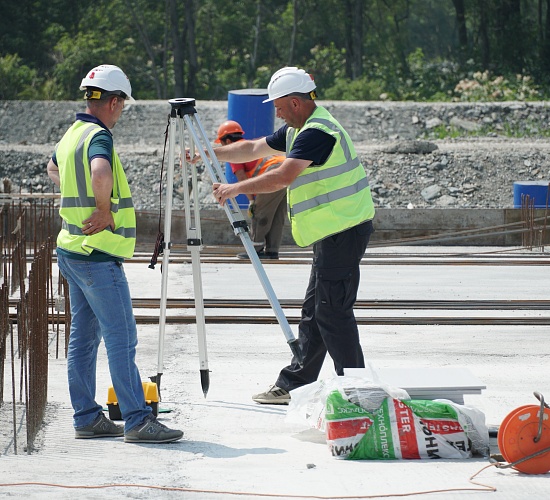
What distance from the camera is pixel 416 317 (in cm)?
939

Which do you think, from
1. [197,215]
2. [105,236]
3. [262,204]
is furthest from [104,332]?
[262,204]

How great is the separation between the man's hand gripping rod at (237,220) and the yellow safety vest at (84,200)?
676 mm

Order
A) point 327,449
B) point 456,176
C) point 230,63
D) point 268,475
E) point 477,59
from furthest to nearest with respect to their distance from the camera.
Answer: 1. point 230,63
2. point 477,59
3. point 456,176
4. point 327,449
5. point 268,475

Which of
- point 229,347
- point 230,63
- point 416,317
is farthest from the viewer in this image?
point 230,63

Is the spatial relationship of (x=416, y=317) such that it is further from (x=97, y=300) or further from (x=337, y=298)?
(x=97, y=300)

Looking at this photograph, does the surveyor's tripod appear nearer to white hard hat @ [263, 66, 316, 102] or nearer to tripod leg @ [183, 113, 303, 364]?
tripod leg @ [183, 113, 303, 364]

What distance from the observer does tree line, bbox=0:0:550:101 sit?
123 feet

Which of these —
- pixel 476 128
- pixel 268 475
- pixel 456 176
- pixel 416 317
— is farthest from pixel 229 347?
pixel 476 128

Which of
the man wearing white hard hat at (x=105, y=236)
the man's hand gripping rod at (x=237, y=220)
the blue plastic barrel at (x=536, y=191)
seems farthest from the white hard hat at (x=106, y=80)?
the blue plastic barrel at (x=536, y=191)

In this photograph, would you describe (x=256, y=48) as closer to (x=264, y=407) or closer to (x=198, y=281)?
(x=198, y=281)

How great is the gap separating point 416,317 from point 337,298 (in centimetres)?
361

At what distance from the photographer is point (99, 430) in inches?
217

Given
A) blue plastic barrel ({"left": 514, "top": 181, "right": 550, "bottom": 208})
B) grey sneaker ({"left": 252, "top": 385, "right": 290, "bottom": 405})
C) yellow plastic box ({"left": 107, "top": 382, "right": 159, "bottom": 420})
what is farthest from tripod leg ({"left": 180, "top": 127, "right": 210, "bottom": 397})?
blue plastic barrel ({"left": 514, "top": 181, "right": 550, "bottom": 208})

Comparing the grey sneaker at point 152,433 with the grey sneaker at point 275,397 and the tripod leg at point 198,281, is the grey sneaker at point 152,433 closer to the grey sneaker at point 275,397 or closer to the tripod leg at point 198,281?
the tripod leg at point 198,281
